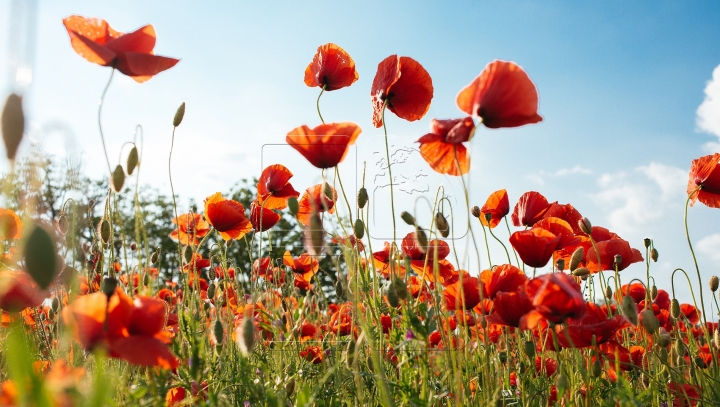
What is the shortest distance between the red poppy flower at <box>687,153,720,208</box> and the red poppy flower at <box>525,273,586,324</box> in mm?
1527

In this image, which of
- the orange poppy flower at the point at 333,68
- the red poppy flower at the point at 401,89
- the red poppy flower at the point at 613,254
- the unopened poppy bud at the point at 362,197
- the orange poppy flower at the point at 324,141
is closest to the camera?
the orange poppy flower at the point at 324,141

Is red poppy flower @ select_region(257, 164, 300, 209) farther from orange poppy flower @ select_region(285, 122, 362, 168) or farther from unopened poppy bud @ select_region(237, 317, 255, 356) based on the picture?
unopened poppy bud @ select_region(237, 317, 255, 356)

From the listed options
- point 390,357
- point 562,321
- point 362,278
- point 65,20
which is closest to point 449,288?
point 362,278

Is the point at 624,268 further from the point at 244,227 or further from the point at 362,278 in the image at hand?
the point at 244,227

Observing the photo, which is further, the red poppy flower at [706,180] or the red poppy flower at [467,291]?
the red poppy flower at [706,180]

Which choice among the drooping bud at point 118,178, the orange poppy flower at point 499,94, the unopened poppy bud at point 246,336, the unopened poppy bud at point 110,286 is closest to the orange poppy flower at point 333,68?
the orange poppy flower at point 499,94

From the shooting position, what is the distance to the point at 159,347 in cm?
107

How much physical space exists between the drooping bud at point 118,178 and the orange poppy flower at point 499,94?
856 mm

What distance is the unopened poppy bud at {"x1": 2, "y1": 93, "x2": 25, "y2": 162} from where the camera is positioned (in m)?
0.88

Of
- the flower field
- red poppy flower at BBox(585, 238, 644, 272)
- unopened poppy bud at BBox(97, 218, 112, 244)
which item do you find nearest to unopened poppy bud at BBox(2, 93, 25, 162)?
the flower field

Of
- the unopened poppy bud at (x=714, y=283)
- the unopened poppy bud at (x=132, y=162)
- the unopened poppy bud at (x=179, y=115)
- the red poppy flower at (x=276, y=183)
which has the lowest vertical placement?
the unopened poppy bud at (x=714, y=283)

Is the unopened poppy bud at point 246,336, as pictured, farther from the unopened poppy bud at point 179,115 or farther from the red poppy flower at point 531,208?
the red poppy flower at point 531,208

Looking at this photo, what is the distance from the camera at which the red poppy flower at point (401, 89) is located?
7.16ft

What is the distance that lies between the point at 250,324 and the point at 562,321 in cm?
71
